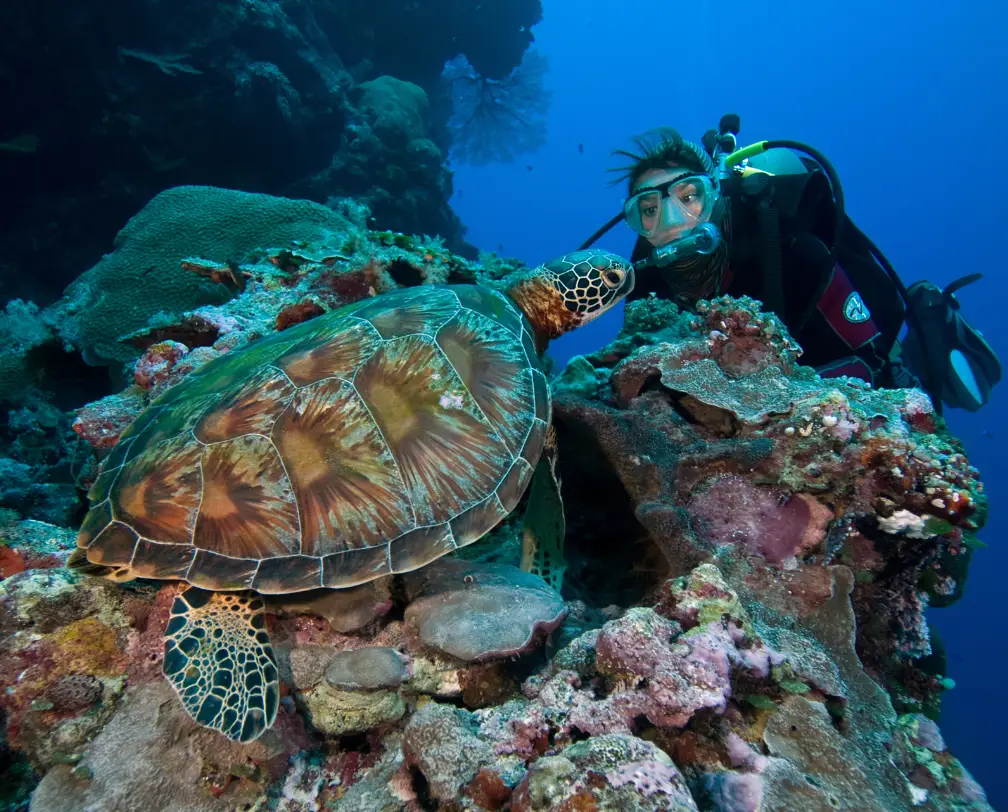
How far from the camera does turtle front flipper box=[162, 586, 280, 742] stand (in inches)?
63.0

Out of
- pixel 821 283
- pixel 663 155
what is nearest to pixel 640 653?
pixel 821 283

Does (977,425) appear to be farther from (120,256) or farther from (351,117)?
(120,256)

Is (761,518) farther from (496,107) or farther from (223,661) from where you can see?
(496,107)

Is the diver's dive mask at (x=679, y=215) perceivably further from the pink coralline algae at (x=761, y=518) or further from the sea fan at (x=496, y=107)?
the sea fan at (x=496, y=107)

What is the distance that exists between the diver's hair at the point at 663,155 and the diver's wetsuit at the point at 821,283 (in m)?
0.37

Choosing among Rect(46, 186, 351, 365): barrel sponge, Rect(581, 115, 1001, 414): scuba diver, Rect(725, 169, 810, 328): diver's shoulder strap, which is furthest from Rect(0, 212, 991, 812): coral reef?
Rect(46, 186, 351, 365): barrel sponge

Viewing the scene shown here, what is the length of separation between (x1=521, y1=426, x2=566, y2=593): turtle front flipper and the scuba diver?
1967mm

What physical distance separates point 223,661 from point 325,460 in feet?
2.65

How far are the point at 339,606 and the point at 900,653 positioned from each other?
7.80 feet

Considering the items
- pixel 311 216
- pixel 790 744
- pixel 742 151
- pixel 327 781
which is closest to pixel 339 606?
pixel 327 781

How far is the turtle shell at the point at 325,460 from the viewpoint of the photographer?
6.28ft

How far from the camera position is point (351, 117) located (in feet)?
36.3

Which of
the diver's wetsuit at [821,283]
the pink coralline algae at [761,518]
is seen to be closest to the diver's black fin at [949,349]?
the diver's wetsuit at [821,283]

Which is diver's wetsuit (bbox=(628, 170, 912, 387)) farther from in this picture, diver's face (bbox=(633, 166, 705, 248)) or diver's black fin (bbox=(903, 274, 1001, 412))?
diver's face (bbox=(633, 166, 705, 248))
